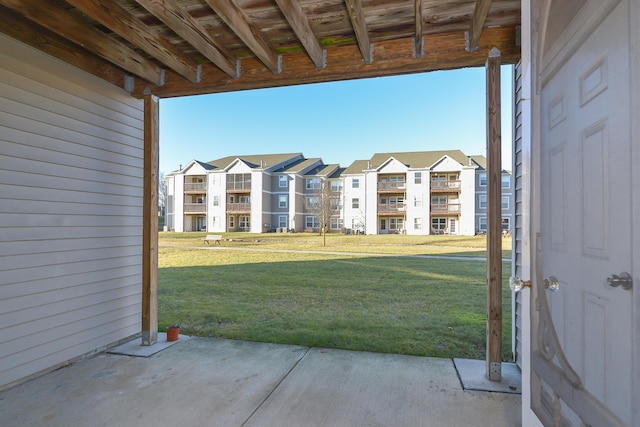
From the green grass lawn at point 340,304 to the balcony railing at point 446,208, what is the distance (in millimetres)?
15055

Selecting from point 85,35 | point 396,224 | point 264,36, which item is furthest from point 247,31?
point 396,224

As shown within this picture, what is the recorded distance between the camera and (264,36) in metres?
2.81

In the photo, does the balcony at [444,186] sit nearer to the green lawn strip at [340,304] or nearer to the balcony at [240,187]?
the balcony at [240,187]

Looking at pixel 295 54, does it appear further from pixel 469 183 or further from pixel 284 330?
pixel 469 183

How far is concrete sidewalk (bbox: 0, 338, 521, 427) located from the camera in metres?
2.15

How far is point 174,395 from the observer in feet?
7.98

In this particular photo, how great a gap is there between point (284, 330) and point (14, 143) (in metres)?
3.13

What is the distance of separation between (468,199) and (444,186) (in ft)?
6.01

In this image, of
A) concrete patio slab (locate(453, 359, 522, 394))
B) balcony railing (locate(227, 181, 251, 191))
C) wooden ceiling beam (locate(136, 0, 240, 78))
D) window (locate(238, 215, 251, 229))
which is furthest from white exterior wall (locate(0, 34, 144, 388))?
window (locate(238, 215, 251, 229))

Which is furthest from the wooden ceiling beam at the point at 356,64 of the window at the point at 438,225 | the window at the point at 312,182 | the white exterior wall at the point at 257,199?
the window at the point at 312,182

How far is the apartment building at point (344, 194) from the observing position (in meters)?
23.4

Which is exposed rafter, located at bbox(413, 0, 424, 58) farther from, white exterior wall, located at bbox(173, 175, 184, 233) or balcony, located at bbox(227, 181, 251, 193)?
white exterior wall, located at bbox(173, 175, 184, 233)

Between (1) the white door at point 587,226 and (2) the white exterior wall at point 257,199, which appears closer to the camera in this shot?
(1) the white door at point 587,226

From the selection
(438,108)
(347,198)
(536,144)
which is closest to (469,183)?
(347,198)
